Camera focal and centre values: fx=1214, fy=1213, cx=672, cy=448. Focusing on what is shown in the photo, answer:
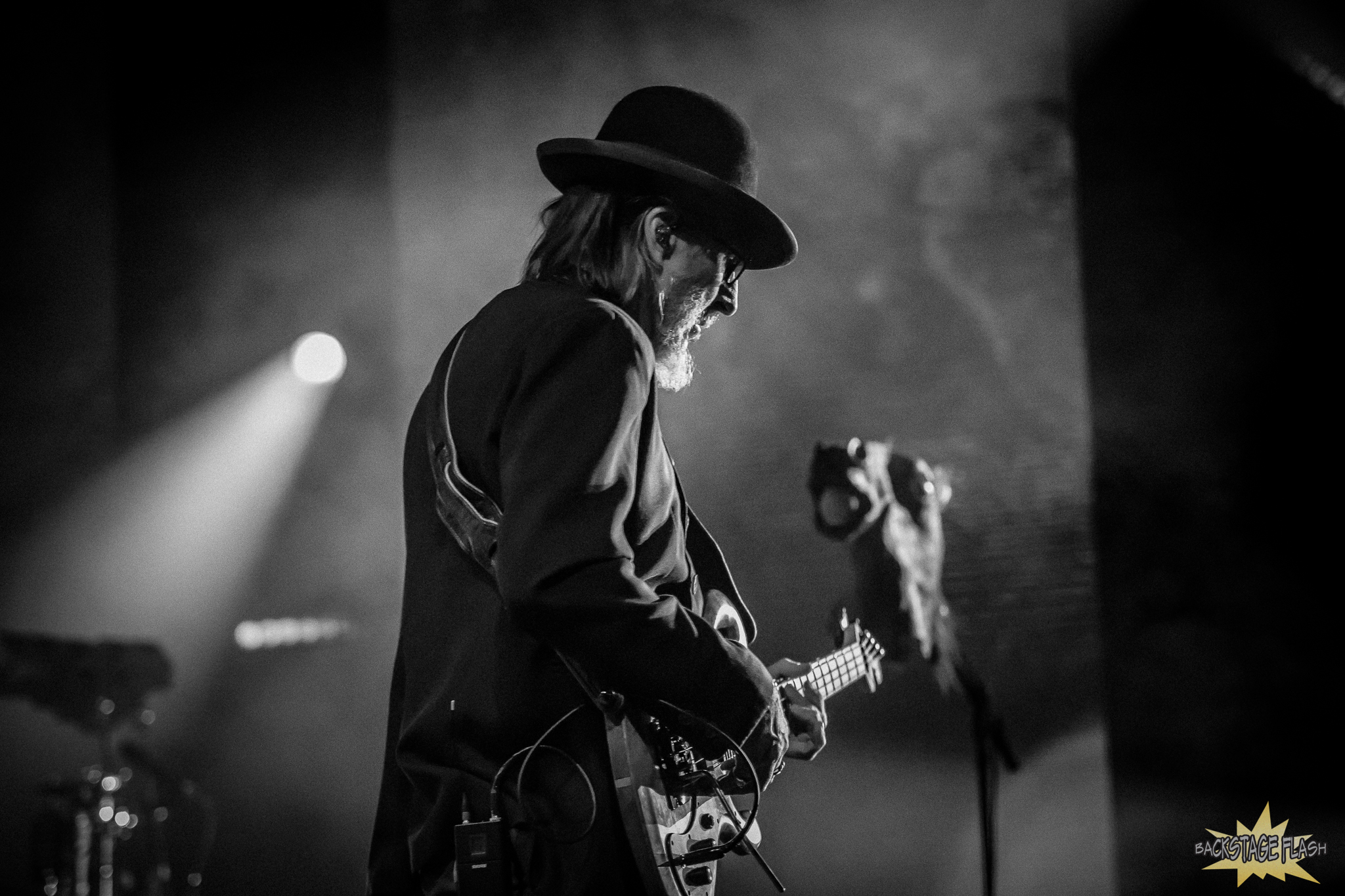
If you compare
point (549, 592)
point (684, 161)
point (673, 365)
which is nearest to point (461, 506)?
point (549, 592)

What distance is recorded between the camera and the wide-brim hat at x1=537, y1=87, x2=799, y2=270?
2029 mm

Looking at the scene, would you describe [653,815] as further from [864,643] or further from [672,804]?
[864,643]

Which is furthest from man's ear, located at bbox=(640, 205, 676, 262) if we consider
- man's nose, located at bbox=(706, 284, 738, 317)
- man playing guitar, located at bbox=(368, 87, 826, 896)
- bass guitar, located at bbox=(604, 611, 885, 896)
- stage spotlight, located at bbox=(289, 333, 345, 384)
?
stage spotlight, located at bbox=(289, 333, 345, 384)

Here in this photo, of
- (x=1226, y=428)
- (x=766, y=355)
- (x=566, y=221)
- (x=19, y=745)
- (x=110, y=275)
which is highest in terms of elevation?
(x=110, y=275)

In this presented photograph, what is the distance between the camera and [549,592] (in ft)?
5.26

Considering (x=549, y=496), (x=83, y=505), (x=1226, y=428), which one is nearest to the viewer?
(x=549, y=496)

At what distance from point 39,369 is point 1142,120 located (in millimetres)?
4423

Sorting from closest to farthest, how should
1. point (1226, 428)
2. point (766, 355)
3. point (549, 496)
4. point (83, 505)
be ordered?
point (549, 496) < point (1226, 428) < point (766, 355) < point (83, 505)

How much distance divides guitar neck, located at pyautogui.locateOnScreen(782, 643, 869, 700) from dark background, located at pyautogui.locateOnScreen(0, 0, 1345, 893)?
5.95 feet

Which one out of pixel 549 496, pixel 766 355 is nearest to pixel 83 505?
pixel 766 355

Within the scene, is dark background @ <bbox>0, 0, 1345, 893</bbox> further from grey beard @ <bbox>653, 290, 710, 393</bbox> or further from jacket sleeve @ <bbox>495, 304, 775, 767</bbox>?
jacket sleeve @ <bbox>495, 304, 775, 767</bbox>

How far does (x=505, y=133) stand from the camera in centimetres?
513

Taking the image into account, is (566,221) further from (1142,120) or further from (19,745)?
(19,745)

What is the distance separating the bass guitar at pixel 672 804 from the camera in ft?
5.81
